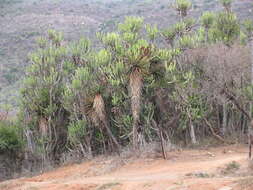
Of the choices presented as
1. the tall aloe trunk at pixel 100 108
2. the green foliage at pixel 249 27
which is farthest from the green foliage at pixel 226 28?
the tall aloe trunk at pixel 100 108

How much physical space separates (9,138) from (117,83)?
691 centimetres

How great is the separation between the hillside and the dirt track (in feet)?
69.4

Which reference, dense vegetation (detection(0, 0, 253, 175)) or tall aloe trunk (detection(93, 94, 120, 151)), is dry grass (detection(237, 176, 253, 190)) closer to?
dense vegetation (detection(0, 0, 253, 175))

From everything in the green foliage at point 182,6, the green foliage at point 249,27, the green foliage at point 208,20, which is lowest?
the green foliage at point 249,27

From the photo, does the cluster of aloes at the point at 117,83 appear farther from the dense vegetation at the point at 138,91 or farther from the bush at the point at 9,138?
the bush at the point at 9,138

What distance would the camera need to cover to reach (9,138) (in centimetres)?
2145

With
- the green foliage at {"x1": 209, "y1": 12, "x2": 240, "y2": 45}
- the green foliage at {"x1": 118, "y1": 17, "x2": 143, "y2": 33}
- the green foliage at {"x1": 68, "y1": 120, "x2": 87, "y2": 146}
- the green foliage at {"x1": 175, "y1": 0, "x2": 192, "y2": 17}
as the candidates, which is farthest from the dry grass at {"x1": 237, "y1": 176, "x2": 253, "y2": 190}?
the green foliage at {"x1": 175, "y1": 0, "x2": 192, "y2": 17}

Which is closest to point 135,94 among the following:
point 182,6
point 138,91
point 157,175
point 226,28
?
point 138,91

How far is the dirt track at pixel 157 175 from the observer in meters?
11.4

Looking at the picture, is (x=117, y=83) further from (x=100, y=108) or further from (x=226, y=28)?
(x=226, y=28)

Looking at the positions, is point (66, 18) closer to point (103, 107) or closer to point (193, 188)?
point (103, 107)

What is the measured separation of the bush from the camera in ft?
69.8

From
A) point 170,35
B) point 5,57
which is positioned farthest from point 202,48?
point 5,57

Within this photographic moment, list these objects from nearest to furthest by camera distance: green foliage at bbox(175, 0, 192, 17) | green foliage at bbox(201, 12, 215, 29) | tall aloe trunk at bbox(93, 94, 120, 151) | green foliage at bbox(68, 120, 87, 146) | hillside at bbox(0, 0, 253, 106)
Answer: tall aloe trunk at bbox(93, 94, 120, 151)
green foliage at bbox(68, 120, 87, 146)
green foliage at bbox(175, 0, 192, 17)
green foliage at bbox(201, 12, 215, 29)
hillside at bbox(0, 0, 253, 106)
